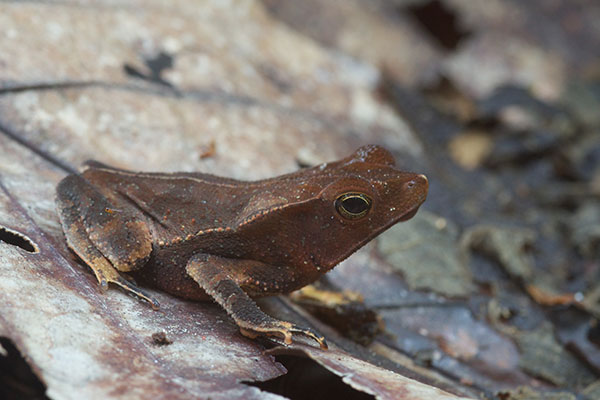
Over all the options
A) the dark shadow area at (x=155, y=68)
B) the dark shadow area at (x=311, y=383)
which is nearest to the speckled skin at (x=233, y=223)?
the dark shadow area at (x=311, y=383)

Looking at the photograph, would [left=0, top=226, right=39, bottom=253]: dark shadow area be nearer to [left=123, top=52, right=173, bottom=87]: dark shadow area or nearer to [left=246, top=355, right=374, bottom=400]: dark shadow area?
[left=246, top=355, right=374, bottom=400]: dark shadow area

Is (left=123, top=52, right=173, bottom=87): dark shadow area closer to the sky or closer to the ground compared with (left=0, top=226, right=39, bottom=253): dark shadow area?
closer to the sky

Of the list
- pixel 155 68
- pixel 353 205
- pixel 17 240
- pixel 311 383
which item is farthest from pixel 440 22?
pixel 17 240

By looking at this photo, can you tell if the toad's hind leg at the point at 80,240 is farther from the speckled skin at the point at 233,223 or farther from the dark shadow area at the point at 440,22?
the dark shadow area at the point at 440,22

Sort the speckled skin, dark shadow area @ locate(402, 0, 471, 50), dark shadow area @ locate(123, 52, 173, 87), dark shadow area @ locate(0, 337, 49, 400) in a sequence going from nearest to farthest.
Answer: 1. dark shadow area @ locate(0, 337, 49, 400)
2. the speckled skin
3. dark shadow area @ locate(123, 52, 173, 87)
4. dark shadow area @ locate(402, 0, 471, 50)

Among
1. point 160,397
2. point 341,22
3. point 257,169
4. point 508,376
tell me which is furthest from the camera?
point 341,22

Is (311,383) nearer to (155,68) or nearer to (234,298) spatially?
(234,298)

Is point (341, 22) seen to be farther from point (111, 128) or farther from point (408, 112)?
point (111, 128)

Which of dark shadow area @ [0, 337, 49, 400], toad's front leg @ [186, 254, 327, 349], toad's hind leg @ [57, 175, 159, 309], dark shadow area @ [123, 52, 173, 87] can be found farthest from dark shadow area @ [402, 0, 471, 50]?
dark shadow area @ [0, 337, 49, 400]

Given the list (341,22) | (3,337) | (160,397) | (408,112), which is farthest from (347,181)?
(341,22)
